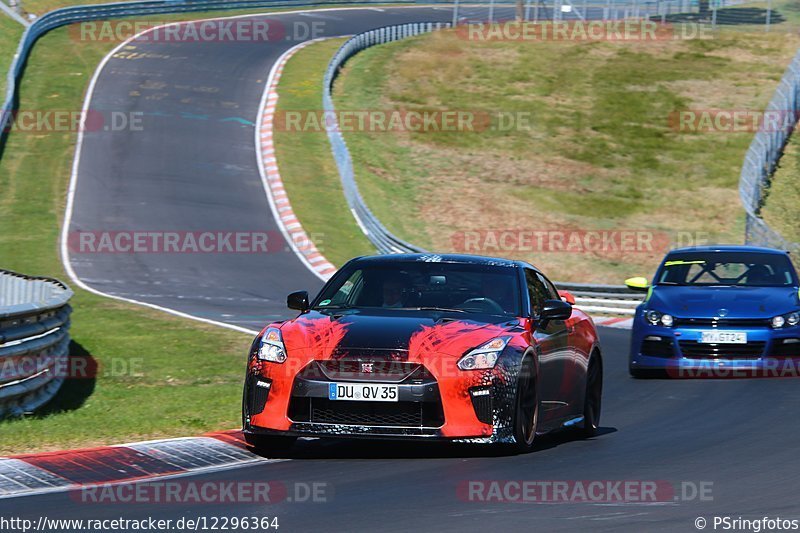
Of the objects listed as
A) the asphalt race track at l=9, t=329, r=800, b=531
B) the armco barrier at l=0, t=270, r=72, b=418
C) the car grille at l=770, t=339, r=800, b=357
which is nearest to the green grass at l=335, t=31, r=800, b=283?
the car grille at l=770, t=339, r=800, b=357

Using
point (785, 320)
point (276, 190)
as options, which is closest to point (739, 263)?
point (785, 320)

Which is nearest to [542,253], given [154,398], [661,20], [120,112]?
[120,112]

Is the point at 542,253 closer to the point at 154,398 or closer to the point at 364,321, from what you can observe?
the point at 154,398

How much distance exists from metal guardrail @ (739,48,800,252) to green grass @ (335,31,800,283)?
1.13 metres

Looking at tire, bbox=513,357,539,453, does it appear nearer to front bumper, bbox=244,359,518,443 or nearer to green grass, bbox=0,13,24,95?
front bumper, bbox=244,359,518,443

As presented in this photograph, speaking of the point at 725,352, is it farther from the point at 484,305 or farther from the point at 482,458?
the point at 482,458

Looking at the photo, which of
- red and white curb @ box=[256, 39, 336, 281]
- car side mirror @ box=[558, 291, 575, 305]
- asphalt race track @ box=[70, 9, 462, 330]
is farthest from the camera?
red and white curb @ box=[256, 39, 336, 281]

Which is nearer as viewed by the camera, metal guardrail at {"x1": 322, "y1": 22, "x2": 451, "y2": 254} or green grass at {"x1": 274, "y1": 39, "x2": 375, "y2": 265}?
metal guardrail at {"x1": 322, "y1": 22, "x2": 451, "y2": 254}

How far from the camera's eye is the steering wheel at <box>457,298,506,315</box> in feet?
31.6

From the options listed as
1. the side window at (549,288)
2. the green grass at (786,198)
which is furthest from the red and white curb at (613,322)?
the green grass at (786,198)

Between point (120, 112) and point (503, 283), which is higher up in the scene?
point (503, 283)

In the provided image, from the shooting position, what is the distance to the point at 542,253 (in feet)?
110

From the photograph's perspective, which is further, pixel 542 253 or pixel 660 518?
pixel 542 253

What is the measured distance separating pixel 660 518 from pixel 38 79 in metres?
39.3
